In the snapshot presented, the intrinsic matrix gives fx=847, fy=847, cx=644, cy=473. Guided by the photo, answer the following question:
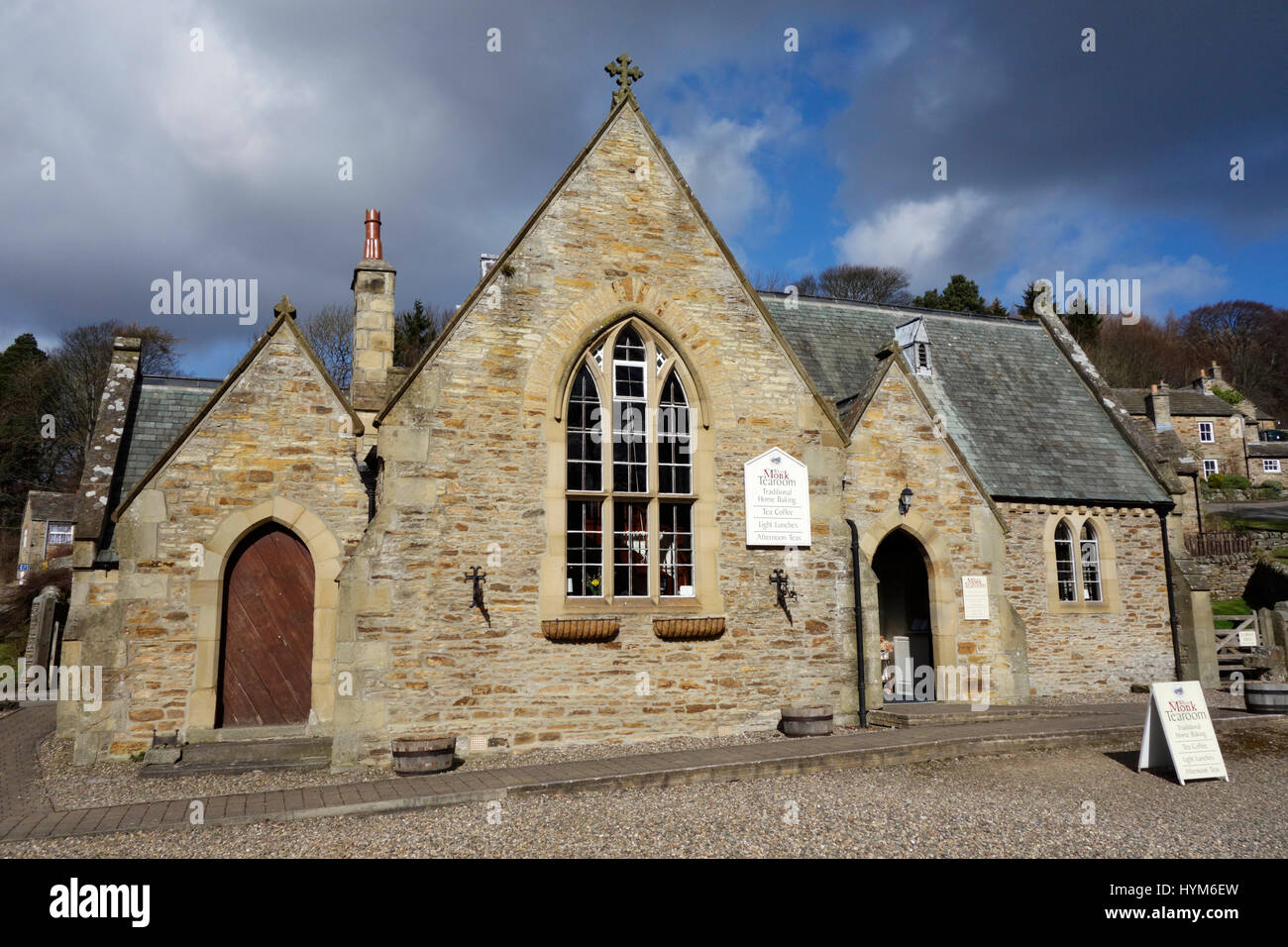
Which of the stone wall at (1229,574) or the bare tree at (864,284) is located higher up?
the bare tree at (864,284)

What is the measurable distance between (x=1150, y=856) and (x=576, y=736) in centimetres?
675

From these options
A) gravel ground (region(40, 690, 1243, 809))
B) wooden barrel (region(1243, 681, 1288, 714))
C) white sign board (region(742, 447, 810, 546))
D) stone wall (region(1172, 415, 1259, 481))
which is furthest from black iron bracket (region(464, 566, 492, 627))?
stone wall (region(1172, 415, 1259, 481))

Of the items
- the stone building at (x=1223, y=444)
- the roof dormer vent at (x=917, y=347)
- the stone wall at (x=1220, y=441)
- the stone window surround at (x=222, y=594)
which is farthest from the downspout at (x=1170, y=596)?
the stone wall at (x=1220, y=441)

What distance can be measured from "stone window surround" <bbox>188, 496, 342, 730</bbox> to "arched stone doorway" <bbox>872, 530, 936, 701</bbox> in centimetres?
962

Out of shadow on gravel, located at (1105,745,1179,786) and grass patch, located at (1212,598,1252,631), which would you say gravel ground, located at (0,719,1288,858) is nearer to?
shadow on gravel, located at (1105,745,1179,786)

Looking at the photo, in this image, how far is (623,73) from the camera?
1316 cm

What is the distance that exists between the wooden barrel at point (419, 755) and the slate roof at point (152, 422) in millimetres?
6104

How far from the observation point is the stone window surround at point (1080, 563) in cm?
1773

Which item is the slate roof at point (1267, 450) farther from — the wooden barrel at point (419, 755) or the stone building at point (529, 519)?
the wooden barrel at point (419, 755)

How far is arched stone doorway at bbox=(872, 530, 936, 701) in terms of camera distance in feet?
53.2

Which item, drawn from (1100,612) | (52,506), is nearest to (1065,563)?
(1100,612)

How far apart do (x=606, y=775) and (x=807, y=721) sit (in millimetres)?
3705

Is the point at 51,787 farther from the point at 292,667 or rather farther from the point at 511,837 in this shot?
the point at 511,837

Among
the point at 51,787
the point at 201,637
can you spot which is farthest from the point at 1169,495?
the point at 51,787
